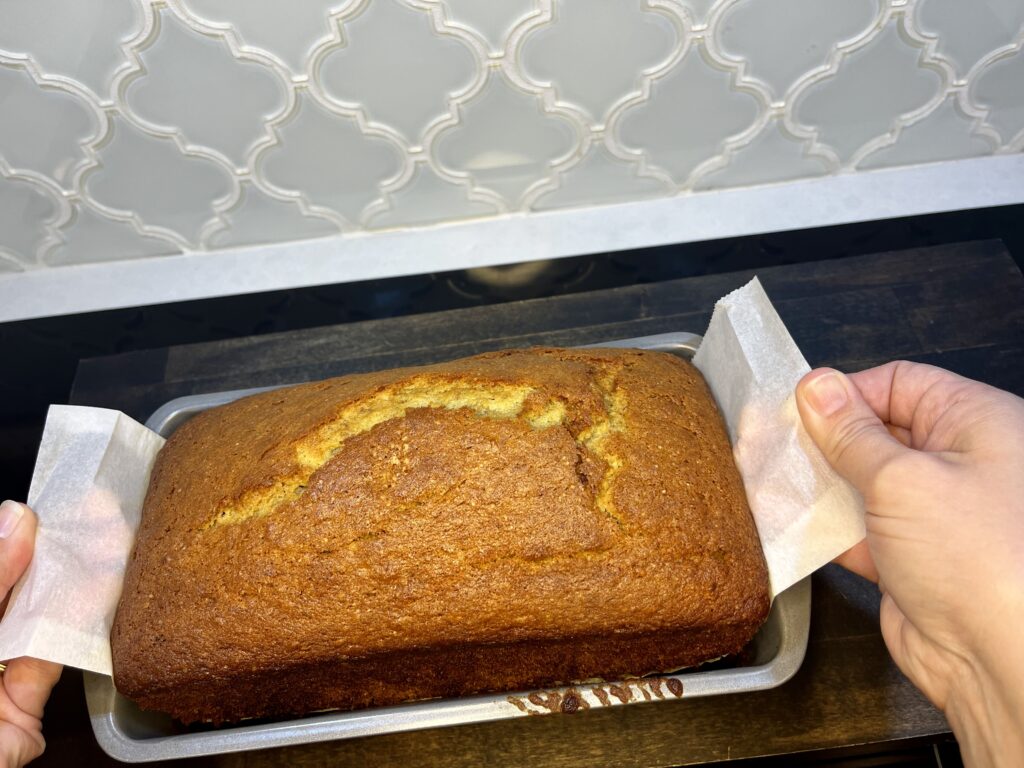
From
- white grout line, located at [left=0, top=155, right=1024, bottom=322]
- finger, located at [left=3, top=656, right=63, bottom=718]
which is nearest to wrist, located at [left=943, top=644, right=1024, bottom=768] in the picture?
white grout line, located at [left=0, top=155, right=1024, bottom=322]

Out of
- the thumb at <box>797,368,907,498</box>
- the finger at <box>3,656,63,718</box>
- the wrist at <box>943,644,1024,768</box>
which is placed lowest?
the finger at <box>3,656,63,718</box>

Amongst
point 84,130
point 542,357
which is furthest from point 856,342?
point 84,130

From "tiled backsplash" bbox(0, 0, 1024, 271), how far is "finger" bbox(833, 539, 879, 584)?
89 centimetres

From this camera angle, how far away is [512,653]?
120cm

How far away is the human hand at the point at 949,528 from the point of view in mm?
978

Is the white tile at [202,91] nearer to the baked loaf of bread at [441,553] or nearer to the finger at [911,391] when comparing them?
the baked loaf of bread at [441,553]

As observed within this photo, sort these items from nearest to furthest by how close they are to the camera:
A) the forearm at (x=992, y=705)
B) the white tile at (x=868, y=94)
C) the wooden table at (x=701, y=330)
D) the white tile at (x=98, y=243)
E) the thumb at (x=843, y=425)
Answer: the forearm at (x=992, y=705)
the thumb at (x=843, y=425)
the wooden table at (x=701, y=330)
the white tile at (x=868, y=94)
the white tile at (x=98, y=243)

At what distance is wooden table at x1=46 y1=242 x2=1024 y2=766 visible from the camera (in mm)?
1329

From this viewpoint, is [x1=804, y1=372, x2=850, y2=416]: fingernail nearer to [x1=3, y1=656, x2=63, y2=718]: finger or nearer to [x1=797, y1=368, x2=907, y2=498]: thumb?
[x1=797, y1=368, x2=907, y2=498]: thumb

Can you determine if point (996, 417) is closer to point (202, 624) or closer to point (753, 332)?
point (753, 332)

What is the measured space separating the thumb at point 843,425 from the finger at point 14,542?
115 cm

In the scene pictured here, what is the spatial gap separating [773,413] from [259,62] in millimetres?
1063

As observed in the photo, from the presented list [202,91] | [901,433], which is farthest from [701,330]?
[202,91]

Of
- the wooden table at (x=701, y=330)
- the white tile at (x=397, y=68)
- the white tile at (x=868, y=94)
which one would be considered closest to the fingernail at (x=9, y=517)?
the wooden table at (x=701, y=330)
